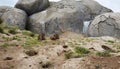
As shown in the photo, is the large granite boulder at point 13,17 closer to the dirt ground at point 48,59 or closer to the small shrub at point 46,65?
the dirt ground at point 48,59

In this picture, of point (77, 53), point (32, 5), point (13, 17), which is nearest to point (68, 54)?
point (77, 53)

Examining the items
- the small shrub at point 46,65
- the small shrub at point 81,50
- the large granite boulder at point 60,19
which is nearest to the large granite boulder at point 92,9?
the large granite boulder at point 60,19

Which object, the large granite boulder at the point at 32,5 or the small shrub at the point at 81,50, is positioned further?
the large granite boulder at the point at 32,5

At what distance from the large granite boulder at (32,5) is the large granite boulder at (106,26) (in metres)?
7.23

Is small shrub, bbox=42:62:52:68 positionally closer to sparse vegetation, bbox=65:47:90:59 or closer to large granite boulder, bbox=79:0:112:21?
sparse vegetation, bbox=65:47:90:59

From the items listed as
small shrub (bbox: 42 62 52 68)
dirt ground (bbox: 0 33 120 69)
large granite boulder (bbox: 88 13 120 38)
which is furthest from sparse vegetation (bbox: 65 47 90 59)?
large granite boulder (bbox: 88 13 120 38)

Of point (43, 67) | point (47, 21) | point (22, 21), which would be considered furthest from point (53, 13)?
point (43, 67)

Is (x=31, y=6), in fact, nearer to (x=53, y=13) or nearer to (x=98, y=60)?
(x=53, y=13)

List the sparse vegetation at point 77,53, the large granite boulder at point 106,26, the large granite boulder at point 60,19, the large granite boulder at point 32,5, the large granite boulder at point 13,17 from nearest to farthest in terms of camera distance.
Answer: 1. the sparse vegetation at point 77,53
2. the large granite boulder at point 106,26
3. the large granite boulder at point 60,19
4. the large granite boulder at point 13,17
5. the large granite boulder at point 32,5

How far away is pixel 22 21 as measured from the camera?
33500mm

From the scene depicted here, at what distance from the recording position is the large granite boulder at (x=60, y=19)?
32.4 m

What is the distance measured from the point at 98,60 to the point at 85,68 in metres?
0.98

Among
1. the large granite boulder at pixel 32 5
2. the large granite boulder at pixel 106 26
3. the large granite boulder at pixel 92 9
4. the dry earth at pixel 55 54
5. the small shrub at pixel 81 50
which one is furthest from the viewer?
Answer: the large granite boulder at pixel 92 9

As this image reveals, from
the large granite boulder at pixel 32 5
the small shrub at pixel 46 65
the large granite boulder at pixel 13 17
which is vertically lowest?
the small shrub at pixel 46 65
